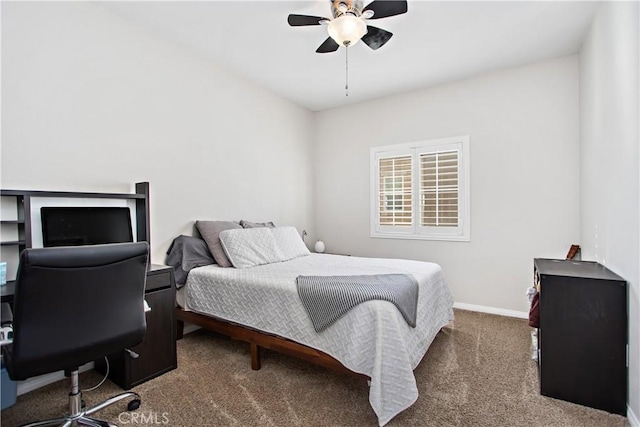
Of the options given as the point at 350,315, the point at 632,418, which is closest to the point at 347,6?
the point at 350,315

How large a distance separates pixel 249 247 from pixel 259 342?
98cm

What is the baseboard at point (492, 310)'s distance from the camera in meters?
3.55

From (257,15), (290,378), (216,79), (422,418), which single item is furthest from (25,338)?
(216,79)

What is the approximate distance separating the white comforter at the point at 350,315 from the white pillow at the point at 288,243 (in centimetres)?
19

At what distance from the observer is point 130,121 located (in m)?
2.77

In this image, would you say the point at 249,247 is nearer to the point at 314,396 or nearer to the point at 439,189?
the point at 314,396

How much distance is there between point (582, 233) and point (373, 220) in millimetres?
2247

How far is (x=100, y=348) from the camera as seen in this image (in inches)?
63.6

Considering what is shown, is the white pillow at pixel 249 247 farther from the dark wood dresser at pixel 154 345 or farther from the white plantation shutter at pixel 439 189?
the white plantation shutter at pixel 439 189

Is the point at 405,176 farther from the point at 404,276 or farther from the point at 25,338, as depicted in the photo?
the point at 25,338

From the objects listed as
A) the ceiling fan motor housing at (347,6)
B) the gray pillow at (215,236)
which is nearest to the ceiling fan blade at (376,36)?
the ceiling fan motor housing at (347,6)

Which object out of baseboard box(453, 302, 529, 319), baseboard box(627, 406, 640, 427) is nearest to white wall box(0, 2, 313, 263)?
baseboard box(453, 302, 529, 319)

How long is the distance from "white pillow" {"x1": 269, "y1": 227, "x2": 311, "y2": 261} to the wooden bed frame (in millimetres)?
953

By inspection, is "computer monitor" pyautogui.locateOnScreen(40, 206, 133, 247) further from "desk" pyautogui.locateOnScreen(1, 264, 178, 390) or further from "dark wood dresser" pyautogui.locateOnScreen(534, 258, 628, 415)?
"dark wood dresser" pyautogui.locateOnScreen(534, 258, 628, 415)
